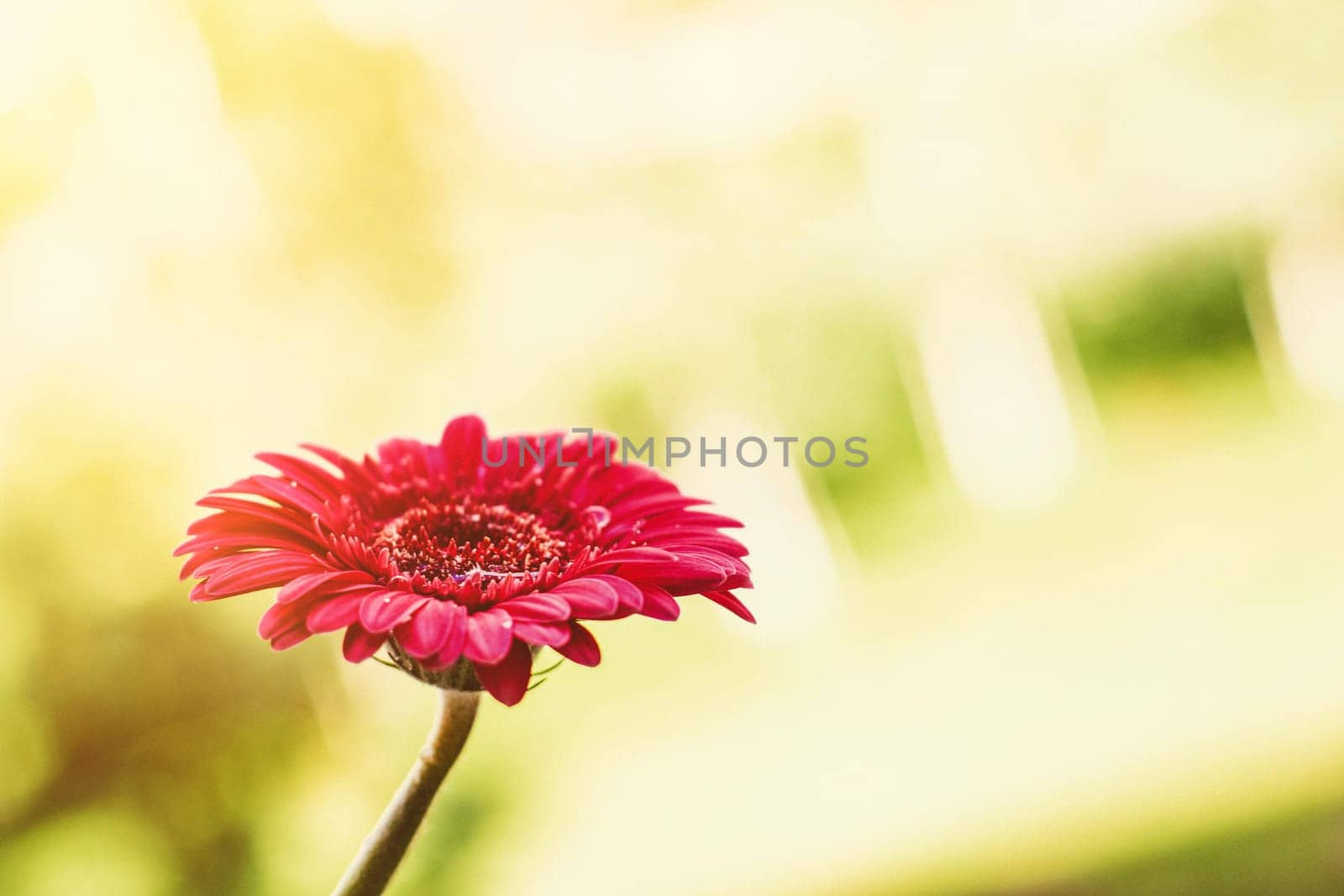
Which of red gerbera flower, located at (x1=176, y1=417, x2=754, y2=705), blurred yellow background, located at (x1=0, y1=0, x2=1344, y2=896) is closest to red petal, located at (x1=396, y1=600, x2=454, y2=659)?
red gerbera flower, located at (x1=176, y1=417, x2=754, y2=705)

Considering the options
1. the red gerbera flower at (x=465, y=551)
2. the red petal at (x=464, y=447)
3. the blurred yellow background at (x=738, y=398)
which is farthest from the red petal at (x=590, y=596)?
the blurred yellow background at (x=738, y=398)

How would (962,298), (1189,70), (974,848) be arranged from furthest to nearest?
(962,298) → (1189,70) → (974,848)

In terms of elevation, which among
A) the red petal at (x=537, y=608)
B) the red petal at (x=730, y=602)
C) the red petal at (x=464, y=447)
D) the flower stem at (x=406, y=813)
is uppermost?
the red petal at (x=464, y=447)

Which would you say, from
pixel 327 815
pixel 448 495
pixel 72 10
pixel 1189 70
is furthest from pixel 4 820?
pixel 1189 70

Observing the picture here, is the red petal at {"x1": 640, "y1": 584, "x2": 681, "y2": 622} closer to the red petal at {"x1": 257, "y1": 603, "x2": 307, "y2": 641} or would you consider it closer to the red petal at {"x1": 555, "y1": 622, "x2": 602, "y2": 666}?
the red petal at {"x1": 555, "y1": 622, "x2": 602, "y2": 666}

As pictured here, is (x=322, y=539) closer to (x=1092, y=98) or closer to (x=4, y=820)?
(x=4, y=820)

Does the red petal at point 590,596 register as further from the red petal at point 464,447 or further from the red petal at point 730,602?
the red petal at point 464,447

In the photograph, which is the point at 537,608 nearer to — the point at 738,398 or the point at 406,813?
the point at 406,813
